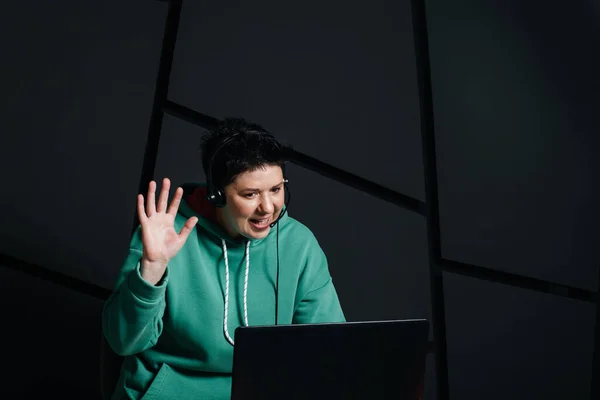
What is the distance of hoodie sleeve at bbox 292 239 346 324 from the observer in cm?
165

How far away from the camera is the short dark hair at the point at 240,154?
1.48m

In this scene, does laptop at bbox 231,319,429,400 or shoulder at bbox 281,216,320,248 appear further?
shoulder at bbox 281,216,320,248

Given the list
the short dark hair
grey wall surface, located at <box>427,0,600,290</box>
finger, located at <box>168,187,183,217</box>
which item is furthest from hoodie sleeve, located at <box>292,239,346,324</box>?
grey wall surface, located at <box>427,0,600,290</box>

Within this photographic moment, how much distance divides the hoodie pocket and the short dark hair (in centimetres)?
41

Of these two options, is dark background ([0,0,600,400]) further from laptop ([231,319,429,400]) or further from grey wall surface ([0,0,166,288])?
laptop ([231,319,429,400])

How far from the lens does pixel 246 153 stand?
4.86 ft

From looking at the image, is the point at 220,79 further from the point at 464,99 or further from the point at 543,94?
the point at 543,94

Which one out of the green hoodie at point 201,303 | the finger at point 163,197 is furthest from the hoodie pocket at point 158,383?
the finger at point 163,197

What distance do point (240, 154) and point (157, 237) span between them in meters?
0.27

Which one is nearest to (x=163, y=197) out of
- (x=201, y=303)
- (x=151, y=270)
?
(x=151, y=270)

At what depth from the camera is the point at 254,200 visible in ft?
4.95

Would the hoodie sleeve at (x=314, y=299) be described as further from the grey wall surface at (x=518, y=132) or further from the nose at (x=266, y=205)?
the grey wall surface at (x=518, y=132)

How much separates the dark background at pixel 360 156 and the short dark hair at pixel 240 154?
0.65 meters

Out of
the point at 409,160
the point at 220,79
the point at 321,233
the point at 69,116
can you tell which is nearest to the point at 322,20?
the point at 220,79
